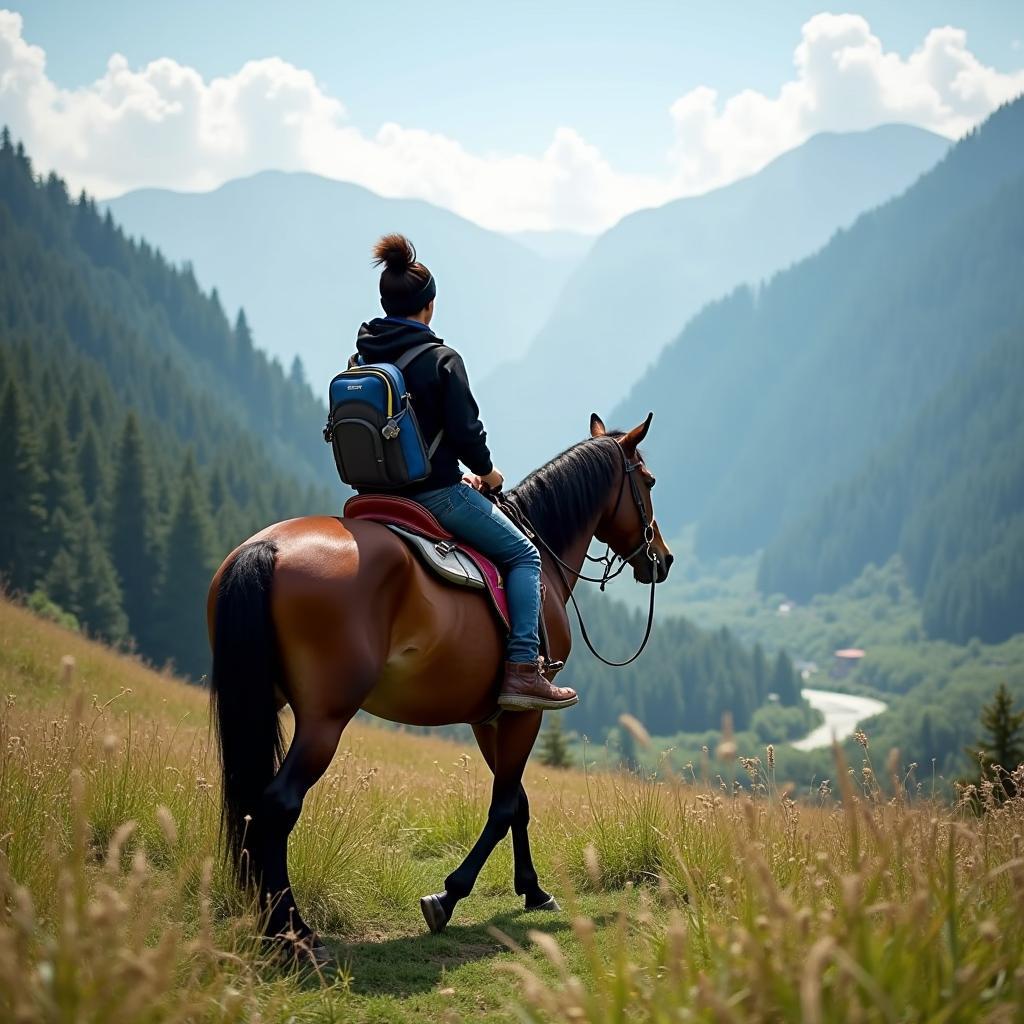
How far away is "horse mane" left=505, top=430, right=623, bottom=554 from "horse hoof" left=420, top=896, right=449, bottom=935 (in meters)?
2.62

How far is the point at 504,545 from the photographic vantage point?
692 cm

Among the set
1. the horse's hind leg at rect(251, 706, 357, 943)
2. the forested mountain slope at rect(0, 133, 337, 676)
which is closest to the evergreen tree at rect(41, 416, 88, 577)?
the forested mountain slope at rect(0, 133, 337, 676)

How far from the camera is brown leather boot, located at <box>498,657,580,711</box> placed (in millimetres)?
6781

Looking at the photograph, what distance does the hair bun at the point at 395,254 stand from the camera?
6.74m

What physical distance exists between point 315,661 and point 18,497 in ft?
205

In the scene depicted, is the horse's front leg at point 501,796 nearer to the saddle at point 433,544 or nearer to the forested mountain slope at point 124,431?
A: the saddle at point 433,544

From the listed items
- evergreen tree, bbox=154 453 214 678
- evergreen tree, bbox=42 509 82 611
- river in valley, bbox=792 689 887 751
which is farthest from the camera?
river in valley, bbox=792 689 887 751

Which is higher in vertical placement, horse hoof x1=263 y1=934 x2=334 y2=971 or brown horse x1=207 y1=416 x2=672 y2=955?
brown horse x1=207 y1=416 x2=672 y2=955

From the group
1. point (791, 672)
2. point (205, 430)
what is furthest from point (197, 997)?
point (791, 672)

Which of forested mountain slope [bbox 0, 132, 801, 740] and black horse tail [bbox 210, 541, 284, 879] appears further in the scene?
forested mountain slope [bbox 0, 132, 801, 740]

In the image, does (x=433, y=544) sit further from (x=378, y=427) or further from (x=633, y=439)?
(x=633, y=439)

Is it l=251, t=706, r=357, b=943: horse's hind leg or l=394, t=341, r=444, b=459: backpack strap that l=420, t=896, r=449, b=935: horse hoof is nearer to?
l=251, t=706, r=357, b=943: horse's hind leg

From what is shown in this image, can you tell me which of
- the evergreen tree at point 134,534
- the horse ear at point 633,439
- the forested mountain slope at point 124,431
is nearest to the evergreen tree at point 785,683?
the forested mountain slope at point 124,431

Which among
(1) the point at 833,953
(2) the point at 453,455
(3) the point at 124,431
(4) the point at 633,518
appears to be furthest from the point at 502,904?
(3) the point at 124,431
